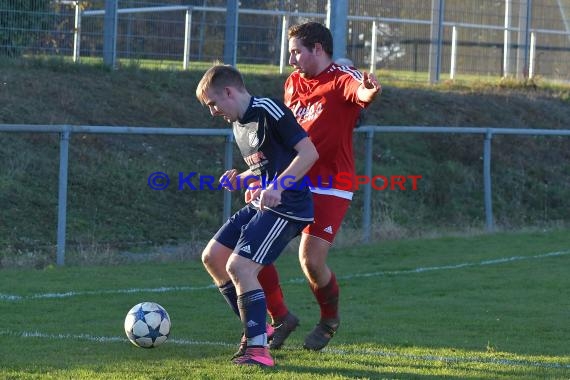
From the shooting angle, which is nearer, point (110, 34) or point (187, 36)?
point (110, 34)

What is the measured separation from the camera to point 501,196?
20.2m

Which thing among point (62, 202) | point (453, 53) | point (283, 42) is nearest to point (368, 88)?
point (62, 202)

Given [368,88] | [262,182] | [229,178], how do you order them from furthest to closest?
[229,178]
[368,88]
[262,182]

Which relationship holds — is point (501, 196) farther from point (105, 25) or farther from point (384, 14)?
point (105, 25)

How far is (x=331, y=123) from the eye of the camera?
744 centimetres

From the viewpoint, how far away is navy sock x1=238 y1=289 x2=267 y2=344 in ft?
21.6

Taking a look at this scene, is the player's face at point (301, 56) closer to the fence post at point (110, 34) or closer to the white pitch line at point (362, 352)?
the white pitch line at point (362, 352)

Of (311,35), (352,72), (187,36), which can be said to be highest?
(187,36)

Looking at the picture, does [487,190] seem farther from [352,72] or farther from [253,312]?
[253,312]

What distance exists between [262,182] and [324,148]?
32.4 inches

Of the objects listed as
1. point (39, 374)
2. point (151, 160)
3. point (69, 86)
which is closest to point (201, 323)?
point (39, 374)

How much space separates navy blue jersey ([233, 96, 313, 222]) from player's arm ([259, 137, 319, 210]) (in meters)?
0.03

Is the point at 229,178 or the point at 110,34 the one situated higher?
the point at 110,34

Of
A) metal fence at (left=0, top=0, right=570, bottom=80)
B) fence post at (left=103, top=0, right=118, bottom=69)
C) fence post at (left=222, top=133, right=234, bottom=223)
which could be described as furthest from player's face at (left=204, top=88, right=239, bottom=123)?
fence post at (left=103, top=0, right=118, bottom=69)
